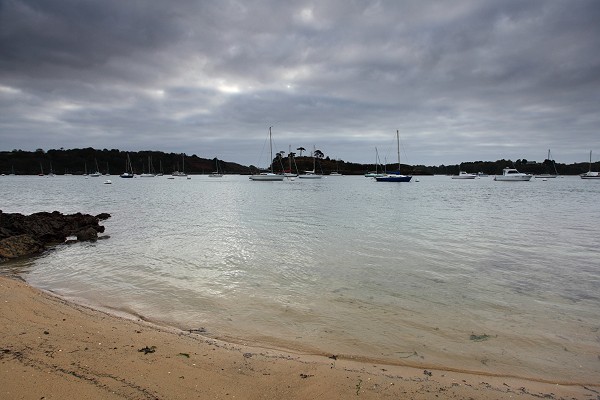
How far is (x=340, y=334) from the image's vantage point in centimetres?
748

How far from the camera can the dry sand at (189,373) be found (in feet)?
15.1

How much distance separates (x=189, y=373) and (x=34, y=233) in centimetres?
1887

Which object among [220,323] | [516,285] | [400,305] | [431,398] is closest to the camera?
[431,398]

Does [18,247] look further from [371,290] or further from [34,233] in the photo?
[371,290]

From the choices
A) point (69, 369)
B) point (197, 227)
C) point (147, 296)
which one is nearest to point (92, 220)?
point (197, 227)

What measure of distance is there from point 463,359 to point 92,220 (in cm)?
2555

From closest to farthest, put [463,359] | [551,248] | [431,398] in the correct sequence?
[431,398], [463,359], [551,248]

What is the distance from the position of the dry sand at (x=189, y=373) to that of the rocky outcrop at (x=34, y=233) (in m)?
10.8

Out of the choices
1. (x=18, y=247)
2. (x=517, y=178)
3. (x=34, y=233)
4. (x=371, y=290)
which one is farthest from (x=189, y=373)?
(x=517, y=178)

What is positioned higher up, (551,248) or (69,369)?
(69,369)

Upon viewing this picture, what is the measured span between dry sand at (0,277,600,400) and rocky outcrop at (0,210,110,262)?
35.4ft

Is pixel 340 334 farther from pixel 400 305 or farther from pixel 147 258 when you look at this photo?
pixel 147 258

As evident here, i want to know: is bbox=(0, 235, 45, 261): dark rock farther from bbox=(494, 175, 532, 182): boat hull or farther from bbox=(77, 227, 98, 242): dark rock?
bbox=(494, 175, 532, 182): boat hull

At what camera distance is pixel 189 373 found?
517 cm
